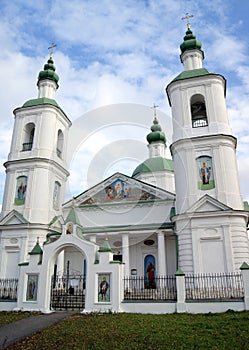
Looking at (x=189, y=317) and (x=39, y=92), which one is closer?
(x=189, y=317)

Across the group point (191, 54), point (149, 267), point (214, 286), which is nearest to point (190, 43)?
point (191, 54)

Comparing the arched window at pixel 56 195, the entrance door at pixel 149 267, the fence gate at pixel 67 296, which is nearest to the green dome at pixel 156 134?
the arched window at pixel 56 195

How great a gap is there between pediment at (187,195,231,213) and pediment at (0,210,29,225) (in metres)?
9.70

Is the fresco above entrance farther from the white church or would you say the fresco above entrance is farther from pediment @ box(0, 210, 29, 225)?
pediment @ box(0, 210, 29, 225)

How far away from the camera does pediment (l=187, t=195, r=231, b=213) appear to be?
15234mm

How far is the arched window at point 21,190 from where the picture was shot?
19250mm

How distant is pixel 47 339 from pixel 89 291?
4.91 metres

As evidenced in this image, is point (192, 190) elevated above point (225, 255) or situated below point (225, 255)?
above

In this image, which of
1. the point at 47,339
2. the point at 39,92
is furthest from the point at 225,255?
the point at 39,92

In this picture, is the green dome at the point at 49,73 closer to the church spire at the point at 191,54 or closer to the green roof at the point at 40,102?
the green roof at the point at 40,102

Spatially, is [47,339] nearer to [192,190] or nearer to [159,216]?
[192,190]

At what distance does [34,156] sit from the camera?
20.0 metres

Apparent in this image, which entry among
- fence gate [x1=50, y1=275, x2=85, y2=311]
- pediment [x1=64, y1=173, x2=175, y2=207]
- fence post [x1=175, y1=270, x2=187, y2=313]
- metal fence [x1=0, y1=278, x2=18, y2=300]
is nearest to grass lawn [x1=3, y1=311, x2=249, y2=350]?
fence post [x1=175, y1=270, x2=187, y2=313]

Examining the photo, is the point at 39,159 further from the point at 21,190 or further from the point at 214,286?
the point at 214,286
